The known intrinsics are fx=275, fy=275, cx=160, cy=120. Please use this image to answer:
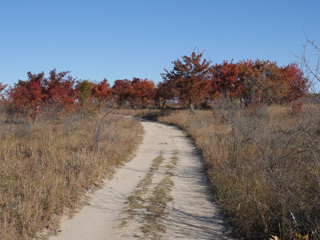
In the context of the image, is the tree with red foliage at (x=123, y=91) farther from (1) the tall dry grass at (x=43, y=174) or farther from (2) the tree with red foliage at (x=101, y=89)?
(1) the tall dry grass at (x=43, y=174)

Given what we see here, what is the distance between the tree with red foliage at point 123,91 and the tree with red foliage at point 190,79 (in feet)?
43.2

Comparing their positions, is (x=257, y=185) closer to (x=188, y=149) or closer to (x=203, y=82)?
(x=188, y=149)

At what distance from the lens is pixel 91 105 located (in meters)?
19.1

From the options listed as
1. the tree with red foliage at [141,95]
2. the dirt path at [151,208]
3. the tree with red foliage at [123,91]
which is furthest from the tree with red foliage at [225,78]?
the dirt path at [151,208]

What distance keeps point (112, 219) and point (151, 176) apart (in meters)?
2.79

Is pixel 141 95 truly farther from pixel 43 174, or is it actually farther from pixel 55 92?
pixel 43 174

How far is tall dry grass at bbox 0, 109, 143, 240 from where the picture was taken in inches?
171

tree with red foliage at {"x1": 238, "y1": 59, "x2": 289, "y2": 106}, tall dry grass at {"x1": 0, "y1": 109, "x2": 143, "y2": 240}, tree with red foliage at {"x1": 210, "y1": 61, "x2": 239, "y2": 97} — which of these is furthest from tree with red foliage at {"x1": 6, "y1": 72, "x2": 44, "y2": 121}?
tree with red foliage at {"x1": 210, "y1": 61, "x2": 239, "y2": 97}

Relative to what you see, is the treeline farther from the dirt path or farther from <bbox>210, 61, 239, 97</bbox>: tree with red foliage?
the dirt path

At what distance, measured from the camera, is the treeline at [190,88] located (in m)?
14.6

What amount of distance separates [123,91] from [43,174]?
3423cm

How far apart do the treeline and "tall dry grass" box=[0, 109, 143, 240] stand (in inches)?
142

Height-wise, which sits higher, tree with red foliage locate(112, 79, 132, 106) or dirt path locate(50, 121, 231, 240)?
tree with red foliage locate(112, 79, 132, 106)

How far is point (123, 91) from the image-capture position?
4006cm
